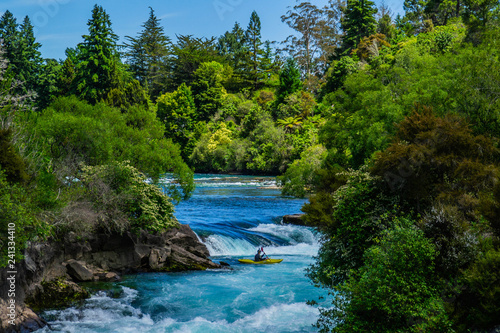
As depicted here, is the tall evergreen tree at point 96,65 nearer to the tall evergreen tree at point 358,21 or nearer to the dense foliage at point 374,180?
the dense foliage at point 374,180

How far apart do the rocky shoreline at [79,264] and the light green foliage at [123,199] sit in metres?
0.58

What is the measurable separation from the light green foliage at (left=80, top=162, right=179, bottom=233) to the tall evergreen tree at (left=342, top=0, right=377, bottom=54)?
149 ft

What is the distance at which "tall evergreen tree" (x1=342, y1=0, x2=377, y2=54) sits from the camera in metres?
57.7

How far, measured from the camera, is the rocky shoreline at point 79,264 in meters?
11.8

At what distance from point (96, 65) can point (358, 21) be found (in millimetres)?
34389

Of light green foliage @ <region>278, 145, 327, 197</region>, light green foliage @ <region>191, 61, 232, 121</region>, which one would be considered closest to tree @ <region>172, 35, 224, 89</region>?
→ light green foliage @ <region>191, 61, 232, 121</region>

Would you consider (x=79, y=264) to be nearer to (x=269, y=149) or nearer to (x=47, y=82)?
(x=269, y=149)

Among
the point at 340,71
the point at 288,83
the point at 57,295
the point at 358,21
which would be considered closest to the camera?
the point at 57,295

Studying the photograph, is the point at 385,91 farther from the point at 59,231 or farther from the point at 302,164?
the point at 59,231

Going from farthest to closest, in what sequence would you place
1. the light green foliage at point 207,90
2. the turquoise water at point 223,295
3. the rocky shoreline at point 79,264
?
1. the light green foliage at point 207,90
2. the turquoise water at point 223,295
3. the rocky shoreline at point 79,264

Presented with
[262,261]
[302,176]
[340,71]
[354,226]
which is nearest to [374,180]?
[354,226]

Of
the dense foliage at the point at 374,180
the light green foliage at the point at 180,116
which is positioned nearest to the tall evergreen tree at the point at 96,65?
the dense foliage at the point at 374,180

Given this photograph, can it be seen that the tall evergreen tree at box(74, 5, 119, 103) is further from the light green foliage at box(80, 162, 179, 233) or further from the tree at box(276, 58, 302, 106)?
the light green foliage at box(80, 162, 179, 233)

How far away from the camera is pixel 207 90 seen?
68.9 metres
